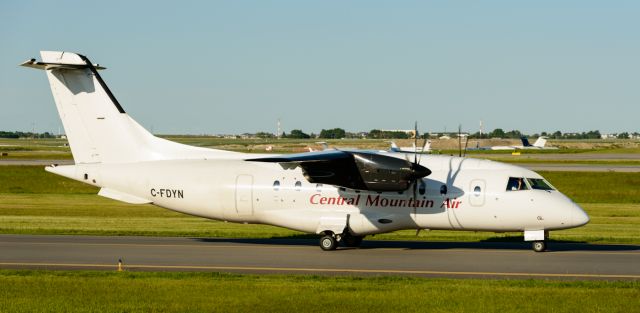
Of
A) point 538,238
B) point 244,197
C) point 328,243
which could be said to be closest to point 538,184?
point 538,238

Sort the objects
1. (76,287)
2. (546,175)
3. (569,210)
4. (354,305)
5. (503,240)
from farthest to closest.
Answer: (546,175) < (503,240) < (569,210) < (76,287) < (354,305)

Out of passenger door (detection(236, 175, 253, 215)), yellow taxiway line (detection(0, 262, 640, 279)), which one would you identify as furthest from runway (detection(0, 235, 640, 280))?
passenger door (detection(236, 175, 253, 215))

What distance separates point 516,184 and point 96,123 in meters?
13.7

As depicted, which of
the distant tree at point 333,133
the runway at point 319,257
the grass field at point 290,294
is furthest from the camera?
the distant tree at point 333,133

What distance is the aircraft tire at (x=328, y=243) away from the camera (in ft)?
84.2

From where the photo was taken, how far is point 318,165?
25.2 metres

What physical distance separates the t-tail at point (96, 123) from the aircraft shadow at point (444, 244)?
3.26 meters

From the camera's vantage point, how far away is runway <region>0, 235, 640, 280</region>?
21.5 meters

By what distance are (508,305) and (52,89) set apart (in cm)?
1723

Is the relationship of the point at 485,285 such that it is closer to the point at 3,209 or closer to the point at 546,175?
the point at 3,209

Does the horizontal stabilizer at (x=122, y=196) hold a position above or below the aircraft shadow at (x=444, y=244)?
above

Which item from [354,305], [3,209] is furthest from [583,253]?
[3,209]

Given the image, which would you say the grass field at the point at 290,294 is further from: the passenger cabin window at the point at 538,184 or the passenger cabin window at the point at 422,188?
the passenger cabin window at the point at 538,184

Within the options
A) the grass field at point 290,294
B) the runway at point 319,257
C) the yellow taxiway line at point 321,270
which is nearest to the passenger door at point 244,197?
the runway at point 319,257
